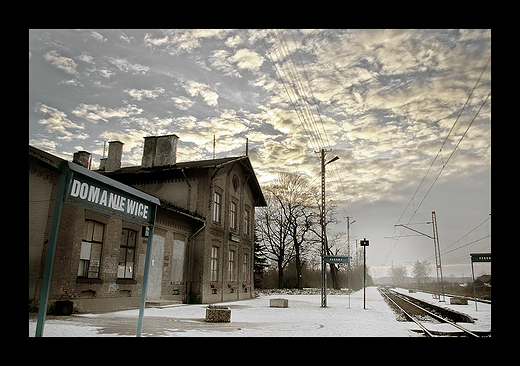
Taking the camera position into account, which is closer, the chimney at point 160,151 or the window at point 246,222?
the chimney at point 160,151

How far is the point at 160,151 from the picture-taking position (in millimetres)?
21953

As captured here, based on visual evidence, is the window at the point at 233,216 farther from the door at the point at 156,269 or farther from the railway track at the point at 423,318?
the railway track at the point at 423,318

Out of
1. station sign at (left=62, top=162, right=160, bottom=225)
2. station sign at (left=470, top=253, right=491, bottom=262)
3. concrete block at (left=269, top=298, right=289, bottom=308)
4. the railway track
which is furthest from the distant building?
station sign at (left=470, top=253, right=491, bottom=262)

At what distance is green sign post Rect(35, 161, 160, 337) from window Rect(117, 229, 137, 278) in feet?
32.1

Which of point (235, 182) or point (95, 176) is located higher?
point (235, 182)

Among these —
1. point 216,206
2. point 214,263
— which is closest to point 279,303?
point 214,263

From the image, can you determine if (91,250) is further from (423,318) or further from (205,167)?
(423,318)

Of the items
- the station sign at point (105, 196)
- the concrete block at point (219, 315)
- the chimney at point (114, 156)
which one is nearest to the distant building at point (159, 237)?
the chimney at point (114, 156)

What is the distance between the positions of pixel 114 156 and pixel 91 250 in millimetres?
10707

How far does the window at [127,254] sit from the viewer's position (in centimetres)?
1467

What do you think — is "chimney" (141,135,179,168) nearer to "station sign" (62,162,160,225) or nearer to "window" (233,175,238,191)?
"window" (233,175,238,191)

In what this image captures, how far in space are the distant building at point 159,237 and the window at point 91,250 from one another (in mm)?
36
